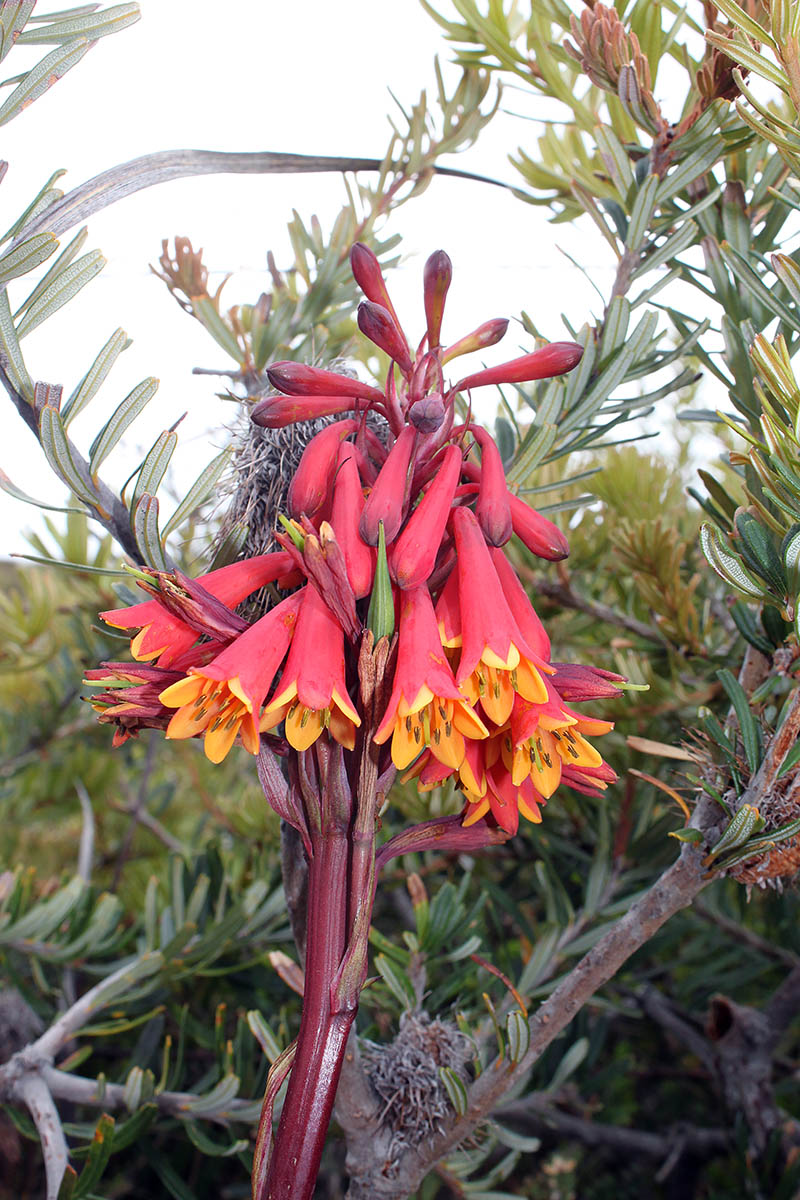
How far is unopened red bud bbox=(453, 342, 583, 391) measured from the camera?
0.47 m

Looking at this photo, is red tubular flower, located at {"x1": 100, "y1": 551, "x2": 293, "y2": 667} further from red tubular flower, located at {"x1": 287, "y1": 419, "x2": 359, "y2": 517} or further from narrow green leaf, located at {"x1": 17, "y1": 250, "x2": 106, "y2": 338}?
narrow green leaf, located at {"x1": 17, "y1": 250, "x2": 106, "y2": 338}

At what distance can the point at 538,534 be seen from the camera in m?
0.47

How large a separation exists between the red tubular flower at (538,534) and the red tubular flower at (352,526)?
9 cm

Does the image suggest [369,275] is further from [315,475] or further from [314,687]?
[314,687]

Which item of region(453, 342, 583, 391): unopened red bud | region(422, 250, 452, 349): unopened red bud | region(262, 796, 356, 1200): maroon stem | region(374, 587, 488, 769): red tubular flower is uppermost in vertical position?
region(422, 250, 452, 349): unopened red bud

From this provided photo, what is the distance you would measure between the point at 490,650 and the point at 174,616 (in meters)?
0.16

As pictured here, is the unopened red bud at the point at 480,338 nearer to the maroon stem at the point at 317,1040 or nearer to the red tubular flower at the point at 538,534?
the red tubular flower at the point at 538,534

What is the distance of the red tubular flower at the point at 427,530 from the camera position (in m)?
0.41

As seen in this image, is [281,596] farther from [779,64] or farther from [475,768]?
[779,64]

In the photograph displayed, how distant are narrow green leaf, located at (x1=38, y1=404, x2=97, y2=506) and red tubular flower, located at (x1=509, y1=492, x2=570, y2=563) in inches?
10.0

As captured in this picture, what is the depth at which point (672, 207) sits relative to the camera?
64cm

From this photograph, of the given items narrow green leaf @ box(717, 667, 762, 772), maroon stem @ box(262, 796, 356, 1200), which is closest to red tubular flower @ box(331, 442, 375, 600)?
maroon stem @ box(262, 796, 356, 1200)

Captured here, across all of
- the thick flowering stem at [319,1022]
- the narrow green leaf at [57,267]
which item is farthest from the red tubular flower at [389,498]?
the narrow green leaf at [57,267]

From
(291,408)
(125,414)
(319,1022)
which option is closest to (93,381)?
(125,414)
